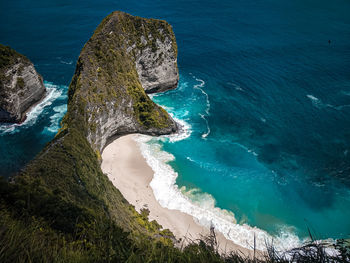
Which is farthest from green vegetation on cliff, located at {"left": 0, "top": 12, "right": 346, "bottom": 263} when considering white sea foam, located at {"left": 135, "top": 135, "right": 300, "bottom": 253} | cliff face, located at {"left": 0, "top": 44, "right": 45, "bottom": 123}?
cliff face, located at {"left": 0, "top": 44, "right": 45, "bottom": 123}

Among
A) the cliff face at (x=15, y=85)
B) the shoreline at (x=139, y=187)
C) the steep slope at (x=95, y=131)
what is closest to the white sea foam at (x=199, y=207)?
the shoreline at (x=139, y=187)

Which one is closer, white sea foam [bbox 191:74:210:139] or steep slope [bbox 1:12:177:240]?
steep slope [bbox 1:12:177:240]

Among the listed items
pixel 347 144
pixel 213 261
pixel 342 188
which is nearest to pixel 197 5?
pixel 347 144

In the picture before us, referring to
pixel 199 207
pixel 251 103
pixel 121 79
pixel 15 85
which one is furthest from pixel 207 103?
pixel 15 85

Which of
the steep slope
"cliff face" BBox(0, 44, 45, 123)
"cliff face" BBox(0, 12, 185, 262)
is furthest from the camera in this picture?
"cliff face" BBox(0, 44, 45, 123)

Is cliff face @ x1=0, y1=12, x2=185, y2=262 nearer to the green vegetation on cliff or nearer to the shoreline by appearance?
the green vegetation on cliff

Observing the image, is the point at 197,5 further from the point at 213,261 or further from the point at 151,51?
the point at 213,261

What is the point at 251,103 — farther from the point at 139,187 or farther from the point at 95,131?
the point at 95,131
